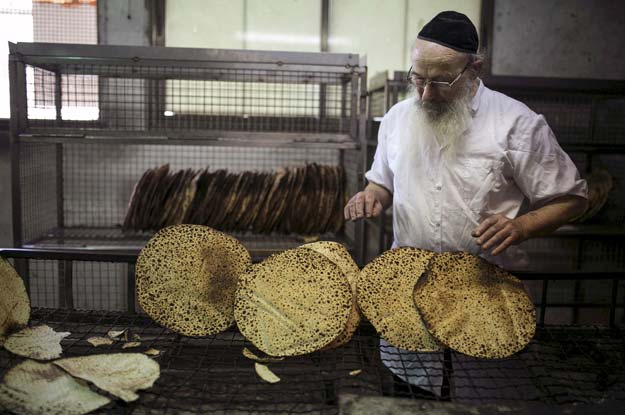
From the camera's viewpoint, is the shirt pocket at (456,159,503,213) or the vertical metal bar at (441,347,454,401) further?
the shirt pocket at (456,159,503,213)

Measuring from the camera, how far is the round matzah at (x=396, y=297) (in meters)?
1.33

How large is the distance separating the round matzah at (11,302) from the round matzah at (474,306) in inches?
40.7

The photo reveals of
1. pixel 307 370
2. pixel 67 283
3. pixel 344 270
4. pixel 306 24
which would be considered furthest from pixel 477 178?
pixel 306 24

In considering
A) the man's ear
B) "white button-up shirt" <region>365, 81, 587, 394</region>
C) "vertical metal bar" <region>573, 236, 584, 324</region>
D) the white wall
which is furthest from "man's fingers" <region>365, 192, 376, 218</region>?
"vertical metal bar" <region>573, 236, 584, 324</region>

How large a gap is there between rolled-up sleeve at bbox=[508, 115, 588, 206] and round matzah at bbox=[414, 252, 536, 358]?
0.44 meters

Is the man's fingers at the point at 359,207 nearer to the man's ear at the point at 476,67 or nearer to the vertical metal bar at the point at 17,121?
the man's ear at the point at 476,67

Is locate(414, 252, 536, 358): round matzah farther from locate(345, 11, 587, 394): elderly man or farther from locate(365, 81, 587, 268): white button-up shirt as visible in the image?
locate(365, 81, 587, 268): white button-up shirt

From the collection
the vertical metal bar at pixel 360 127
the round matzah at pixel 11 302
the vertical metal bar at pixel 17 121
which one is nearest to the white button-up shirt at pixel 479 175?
the vertical metal bar at pixel 360 127

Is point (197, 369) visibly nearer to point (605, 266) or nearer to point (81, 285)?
point (81, 285)

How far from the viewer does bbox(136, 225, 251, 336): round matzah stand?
142 cm

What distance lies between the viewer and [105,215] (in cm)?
360

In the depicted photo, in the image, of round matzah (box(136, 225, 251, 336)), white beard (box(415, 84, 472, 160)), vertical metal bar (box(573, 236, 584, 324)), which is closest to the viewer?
round matzah (box(136, 225, 251, 336))

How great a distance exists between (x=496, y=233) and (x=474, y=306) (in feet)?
0.74

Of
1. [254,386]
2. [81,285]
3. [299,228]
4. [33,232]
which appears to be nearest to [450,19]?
[254,386]
